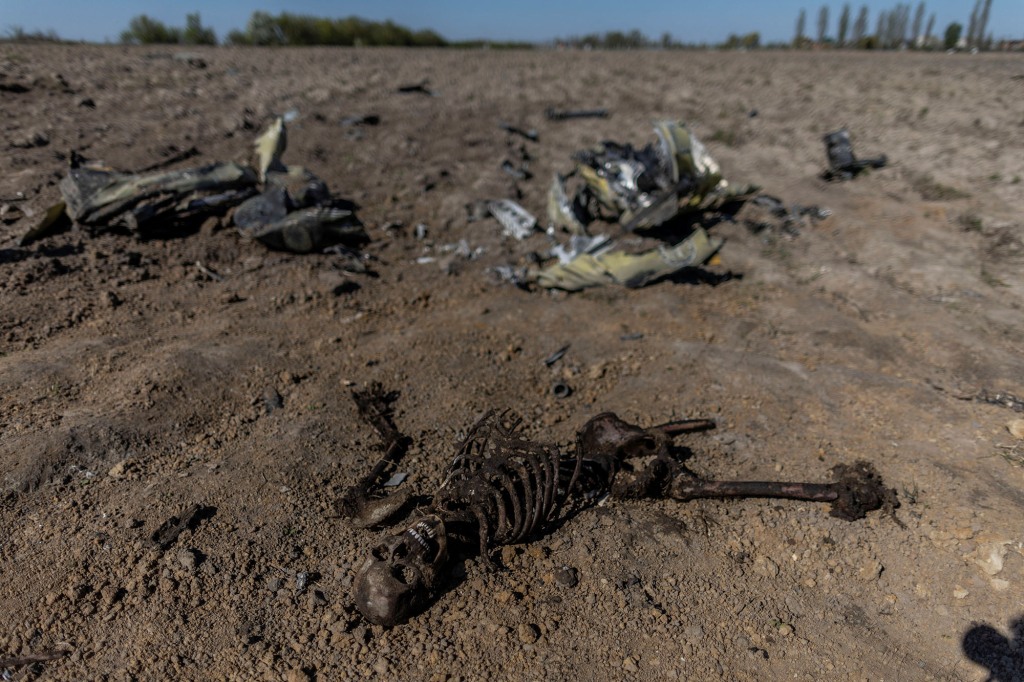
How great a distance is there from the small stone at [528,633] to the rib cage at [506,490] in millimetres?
474

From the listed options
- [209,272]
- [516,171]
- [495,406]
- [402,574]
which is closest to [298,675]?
[402,574]

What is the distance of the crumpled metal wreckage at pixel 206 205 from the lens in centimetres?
629

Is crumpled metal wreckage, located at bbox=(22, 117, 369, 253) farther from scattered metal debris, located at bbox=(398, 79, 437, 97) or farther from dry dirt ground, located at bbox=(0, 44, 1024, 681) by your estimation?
scattered metal debris, located at bbox=(398, 79, 437, 97)

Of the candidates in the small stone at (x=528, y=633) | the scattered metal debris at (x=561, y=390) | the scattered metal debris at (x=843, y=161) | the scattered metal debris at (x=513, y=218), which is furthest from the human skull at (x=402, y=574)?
the scattered metal debris at (x=843, y=161)

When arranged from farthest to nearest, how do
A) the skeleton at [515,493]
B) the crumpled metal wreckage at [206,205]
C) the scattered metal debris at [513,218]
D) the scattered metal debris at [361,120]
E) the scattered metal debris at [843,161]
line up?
1. the scattered metal debris at [361,120]
2. the scattered metal debris at [843,161]
3. the scattered metal debris at [513,218]
4. the crumpled metal wreckage at [206,205]
5. the skeleton at [515,493]

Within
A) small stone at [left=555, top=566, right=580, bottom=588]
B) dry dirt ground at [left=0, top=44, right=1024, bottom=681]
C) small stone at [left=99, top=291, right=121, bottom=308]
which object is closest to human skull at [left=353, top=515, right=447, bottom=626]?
dry dirt ground at [left=0, top=44, right=1024, bottom=681]

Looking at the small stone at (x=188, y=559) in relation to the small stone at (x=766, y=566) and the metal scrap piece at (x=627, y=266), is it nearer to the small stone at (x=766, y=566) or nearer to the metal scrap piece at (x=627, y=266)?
the small stone at (x=766, y=566)

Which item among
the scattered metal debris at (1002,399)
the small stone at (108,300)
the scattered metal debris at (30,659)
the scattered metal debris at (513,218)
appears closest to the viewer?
the scattered metal debris at (30,659)

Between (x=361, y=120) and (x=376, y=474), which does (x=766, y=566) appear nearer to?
(x=376, y=474)

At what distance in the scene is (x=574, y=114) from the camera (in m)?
10.8

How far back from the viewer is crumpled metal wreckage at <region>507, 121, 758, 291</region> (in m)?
6.09

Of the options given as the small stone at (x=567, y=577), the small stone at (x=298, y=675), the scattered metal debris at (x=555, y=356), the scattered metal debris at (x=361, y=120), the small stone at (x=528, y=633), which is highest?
the scattered metal debris at (x=361, y=120)

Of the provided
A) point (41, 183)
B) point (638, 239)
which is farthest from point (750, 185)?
point (41, 183)

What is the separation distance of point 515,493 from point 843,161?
26.3 feet
